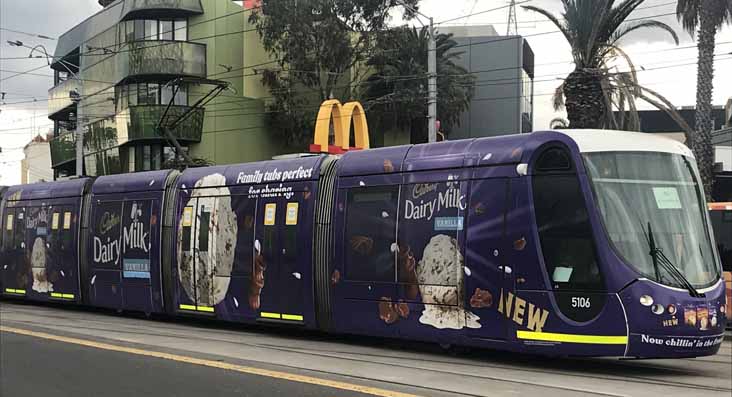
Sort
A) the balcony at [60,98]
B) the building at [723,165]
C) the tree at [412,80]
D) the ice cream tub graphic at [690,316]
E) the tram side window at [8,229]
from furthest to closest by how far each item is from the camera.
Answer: the balcony at [60,98] < the tree at [412,80] < the building at [723,165] < the tram side window at [8,229] < the ice cream tub graphic at [690,316]

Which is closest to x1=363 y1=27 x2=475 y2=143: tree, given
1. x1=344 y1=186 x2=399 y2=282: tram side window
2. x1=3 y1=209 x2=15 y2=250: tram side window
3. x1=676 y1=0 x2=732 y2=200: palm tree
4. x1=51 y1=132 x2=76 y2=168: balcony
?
x1=51 y1=132 x2=76 y2=168: balcony

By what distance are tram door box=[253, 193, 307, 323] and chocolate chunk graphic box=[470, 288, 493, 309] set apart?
3253mm

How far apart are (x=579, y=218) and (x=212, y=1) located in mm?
36805

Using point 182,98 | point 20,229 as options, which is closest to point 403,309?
point 20,229

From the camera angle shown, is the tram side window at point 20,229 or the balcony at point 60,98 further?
the balcony at point 60,98

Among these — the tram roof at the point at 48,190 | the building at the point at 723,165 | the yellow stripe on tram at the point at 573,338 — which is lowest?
the yellow stripe on tram at the point at 573,338

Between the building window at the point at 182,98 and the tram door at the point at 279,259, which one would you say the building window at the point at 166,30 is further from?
the tram door at the point at 279,259

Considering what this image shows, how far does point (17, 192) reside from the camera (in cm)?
2009

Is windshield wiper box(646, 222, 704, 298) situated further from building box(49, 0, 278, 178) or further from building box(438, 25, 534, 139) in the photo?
building box(438, 25, 534, 139)

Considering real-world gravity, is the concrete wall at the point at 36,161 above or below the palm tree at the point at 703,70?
above

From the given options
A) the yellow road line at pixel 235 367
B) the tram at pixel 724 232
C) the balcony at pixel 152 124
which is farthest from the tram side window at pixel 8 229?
the balcony at pixel 152 124

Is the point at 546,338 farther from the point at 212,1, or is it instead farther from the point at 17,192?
the point at 212,1

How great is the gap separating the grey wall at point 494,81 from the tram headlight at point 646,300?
126 feet

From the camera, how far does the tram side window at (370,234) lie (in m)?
11.4
